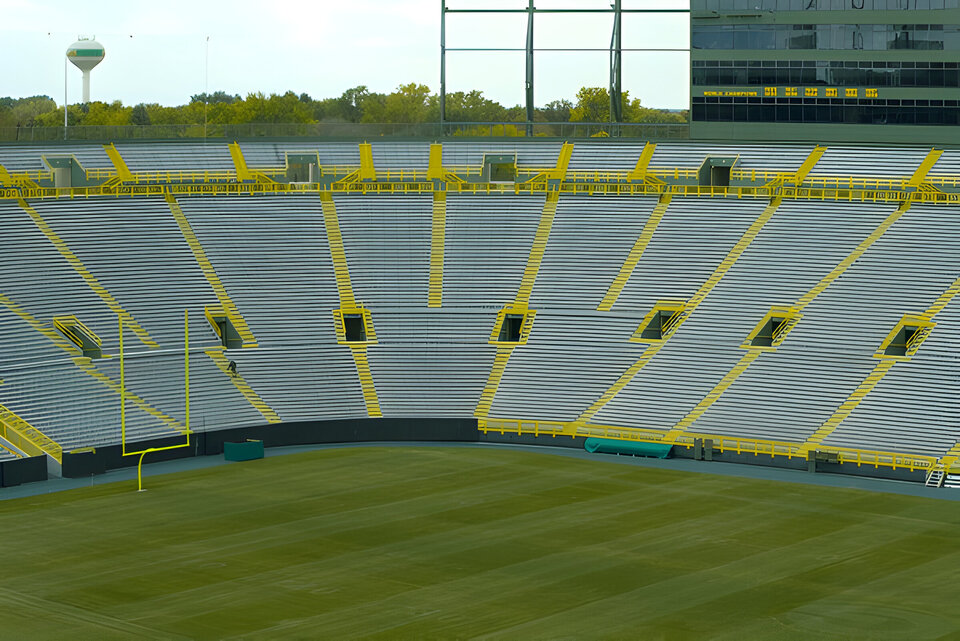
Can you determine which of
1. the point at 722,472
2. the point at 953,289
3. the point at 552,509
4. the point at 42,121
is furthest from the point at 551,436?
the point at 42,121

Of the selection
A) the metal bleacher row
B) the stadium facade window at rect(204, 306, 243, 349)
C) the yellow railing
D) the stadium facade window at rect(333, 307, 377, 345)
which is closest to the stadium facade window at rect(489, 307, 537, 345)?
the metal bleacher row

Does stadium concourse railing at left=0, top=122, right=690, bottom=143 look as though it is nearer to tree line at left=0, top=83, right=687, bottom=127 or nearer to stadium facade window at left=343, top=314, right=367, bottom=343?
stadium facade window at left=343, top=314, right=367, bottom=343

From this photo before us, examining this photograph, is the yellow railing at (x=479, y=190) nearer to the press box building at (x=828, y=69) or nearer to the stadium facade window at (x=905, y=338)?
the press box building at (x=828, y=69)

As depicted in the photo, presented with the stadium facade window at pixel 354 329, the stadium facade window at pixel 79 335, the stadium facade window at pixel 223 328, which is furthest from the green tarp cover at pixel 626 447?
the stadium facade window at pixel 79 335

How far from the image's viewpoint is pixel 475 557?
94.1 feet

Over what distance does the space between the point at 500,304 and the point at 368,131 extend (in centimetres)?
1371

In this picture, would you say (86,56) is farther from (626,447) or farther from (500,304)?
(626,447)

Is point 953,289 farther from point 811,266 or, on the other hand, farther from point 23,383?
point 23,383

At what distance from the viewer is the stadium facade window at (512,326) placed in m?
46.9

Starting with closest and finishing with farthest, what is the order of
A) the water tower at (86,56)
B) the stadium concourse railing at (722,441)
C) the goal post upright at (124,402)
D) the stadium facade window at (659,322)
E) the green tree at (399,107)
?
the stadium concourse railing at (722,441)
the goal post upright at (124,402)
the stadium facade window at (659,322)
the water tower at (86,56)
the green tree at (399,107)

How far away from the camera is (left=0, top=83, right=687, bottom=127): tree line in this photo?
83.1 m

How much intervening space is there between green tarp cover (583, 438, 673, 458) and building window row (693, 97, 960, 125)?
17.8 meters

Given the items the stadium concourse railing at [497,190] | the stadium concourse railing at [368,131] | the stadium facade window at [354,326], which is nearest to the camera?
the stadium facade window at [354,326]

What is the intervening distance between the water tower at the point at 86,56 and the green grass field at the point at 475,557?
1415 inches
